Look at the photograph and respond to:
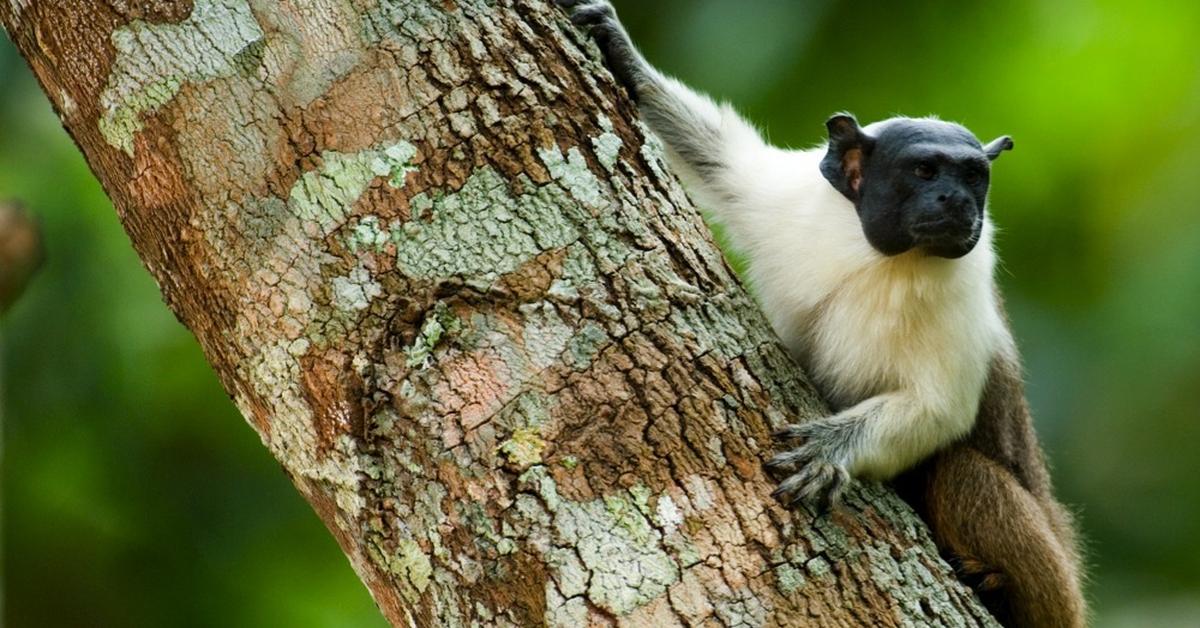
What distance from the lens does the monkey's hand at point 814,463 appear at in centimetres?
302

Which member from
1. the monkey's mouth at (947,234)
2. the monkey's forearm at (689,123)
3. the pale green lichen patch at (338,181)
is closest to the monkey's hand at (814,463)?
the monkey's mouth at (947,234)

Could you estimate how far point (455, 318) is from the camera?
9.75 feet

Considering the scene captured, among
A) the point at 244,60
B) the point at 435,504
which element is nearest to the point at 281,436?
the point at 435,504

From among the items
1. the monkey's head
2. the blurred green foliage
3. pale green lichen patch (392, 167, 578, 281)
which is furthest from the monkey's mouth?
the blurred green foliage

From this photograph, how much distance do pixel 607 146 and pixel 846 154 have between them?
1.32m

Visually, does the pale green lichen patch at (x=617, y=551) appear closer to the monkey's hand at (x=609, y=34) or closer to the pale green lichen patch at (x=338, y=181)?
the pale green lichen patch at (x=338, y=181)

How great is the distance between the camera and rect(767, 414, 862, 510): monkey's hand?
3023 mm

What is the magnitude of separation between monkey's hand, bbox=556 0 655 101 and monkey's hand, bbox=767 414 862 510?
138 cm

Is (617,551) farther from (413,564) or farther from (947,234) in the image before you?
(947,234)

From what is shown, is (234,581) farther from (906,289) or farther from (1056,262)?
(1056,262)

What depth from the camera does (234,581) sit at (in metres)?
6.72

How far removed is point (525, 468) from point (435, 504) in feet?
0.72

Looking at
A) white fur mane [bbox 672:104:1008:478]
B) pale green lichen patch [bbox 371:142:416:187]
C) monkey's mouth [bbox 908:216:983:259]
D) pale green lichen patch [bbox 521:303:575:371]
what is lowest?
white fur mane [bbox 672:104:1008:478]

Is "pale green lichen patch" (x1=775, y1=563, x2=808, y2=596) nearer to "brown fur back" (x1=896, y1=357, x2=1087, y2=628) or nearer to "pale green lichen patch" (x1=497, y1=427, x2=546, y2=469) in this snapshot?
"pale green lichen patch" (x1=497, y1=427, x2=546, y2=469)
